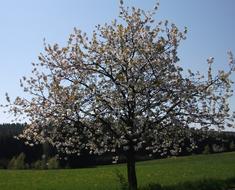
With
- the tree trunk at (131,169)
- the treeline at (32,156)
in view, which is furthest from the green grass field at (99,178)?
the treeline at (32,156)

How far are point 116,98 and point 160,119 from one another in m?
2.09

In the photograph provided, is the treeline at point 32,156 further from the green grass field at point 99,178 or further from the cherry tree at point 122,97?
the cherry tree at point 122,97

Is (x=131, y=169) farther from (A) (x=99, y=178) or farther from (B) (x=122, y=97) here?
(A) (x=99, y=178)

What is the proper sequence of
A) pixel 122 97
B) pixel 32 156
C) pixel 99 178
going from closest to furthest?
1. pixel 122 97
2. pixel 99 178
3. pixel 32 156

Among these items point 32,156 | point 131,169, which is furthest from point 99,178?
point 32,156

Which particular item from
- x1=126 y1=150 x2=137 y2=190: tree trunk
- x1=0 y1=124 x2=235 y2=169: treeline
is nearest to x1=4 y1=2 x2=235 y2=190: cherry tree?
x1=126 y1=150 x2=137 y2=190: tree trunk

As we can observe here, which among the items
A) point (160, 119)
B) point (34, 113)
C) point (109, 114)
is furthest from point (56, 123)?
point (160, 119)

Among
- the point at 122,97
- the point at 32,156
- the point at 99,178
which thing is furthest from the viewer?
the point at 32,156

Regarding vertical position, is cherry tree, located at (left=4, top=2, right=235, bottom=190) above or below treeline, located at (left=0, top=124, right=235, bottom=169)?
below

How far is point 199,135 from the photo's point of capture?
68.9 ft

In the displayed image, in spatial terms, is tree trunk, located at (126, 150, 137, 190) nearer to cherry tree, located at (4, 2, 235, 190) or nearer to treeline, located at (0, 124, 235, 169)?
cherry tree, located at (4, 2, 235, 190)

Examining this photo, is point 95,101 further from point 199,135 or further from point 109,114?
point 199,135

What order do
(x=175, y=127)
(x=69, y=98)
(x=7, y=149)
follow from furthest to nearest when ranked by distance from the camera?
(x=7, y=149) < (x=175, y=127) < (x=69, y=98)

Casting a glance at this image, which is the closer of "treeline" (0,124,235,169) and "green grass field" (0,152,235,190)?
"green grass field" (0,152,235,190)
